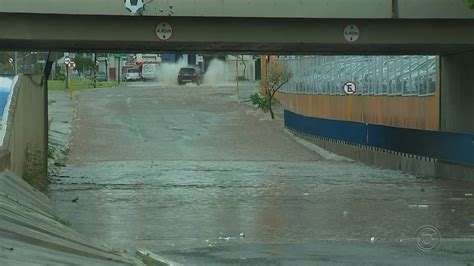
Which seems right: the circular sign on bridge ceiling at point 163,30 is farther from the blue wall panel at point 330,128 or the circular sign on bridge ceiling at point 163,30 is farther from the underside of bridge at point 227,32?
the blue wall panel at point 330,128

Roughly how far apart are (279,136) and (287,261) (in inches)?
1486

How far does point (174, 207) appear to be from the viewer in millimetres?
18969

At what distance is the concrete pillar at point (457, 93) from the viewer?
93.1 feet

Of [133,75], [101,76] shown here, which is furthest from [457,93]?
[101,76]

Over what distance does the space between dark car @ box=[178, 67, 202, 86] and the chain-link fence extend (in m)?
30.7

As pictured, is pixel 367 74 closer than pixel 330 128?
No

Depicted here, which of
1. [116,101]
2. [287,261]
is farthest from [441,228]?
[116,101]

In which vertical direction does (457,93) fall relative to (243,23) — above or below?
below

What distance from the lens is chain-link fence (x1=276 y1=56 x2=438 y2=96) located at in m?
34.3

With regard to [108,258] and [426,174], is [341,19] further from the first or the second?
[108,258]

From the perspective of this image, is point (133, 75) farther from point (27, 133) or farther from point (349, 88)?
point (27, 133)

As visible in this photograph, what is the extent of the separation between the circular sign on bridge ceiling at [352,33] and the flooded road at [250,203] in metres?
4.04

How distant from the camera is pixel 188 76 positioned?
8906 centimetres

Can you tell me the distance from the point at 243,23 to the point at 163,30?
207 cm
